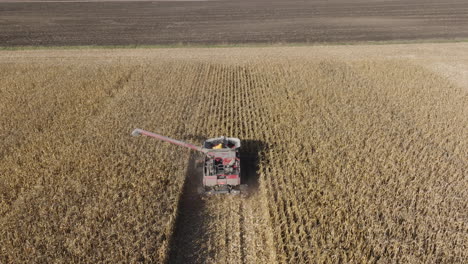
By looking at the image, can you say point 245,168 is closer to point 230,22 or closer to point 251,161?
point 251,161

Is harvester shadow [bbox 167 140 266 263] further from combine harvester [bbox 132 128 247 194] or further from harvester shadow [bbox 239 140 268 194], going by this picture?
combine harvester [bbox 132 128 247 194]

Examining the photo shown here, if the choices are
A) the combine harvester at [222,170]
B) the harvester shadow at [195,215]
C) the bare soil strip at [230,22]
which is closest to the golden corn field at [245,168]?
the harvester shadow at [195,215]

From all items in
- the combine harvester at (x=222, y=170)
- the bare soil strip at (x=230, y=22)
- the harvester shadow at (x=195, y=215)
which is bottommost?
the harvester shadow at (x=195, y=215)

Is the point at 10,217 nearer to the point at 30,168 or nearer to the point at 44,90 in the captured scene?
the point at 30,168

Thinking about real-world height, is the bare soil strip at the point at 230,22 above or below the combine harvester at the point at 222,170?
above

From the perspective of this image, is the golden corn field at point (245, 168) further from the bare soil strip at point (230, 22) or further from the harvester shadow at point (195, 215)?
the bare soil strip at point (230, 22)

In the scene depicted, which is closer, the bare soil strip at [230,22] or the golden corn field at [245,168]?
the golden corn field at [245,168]
